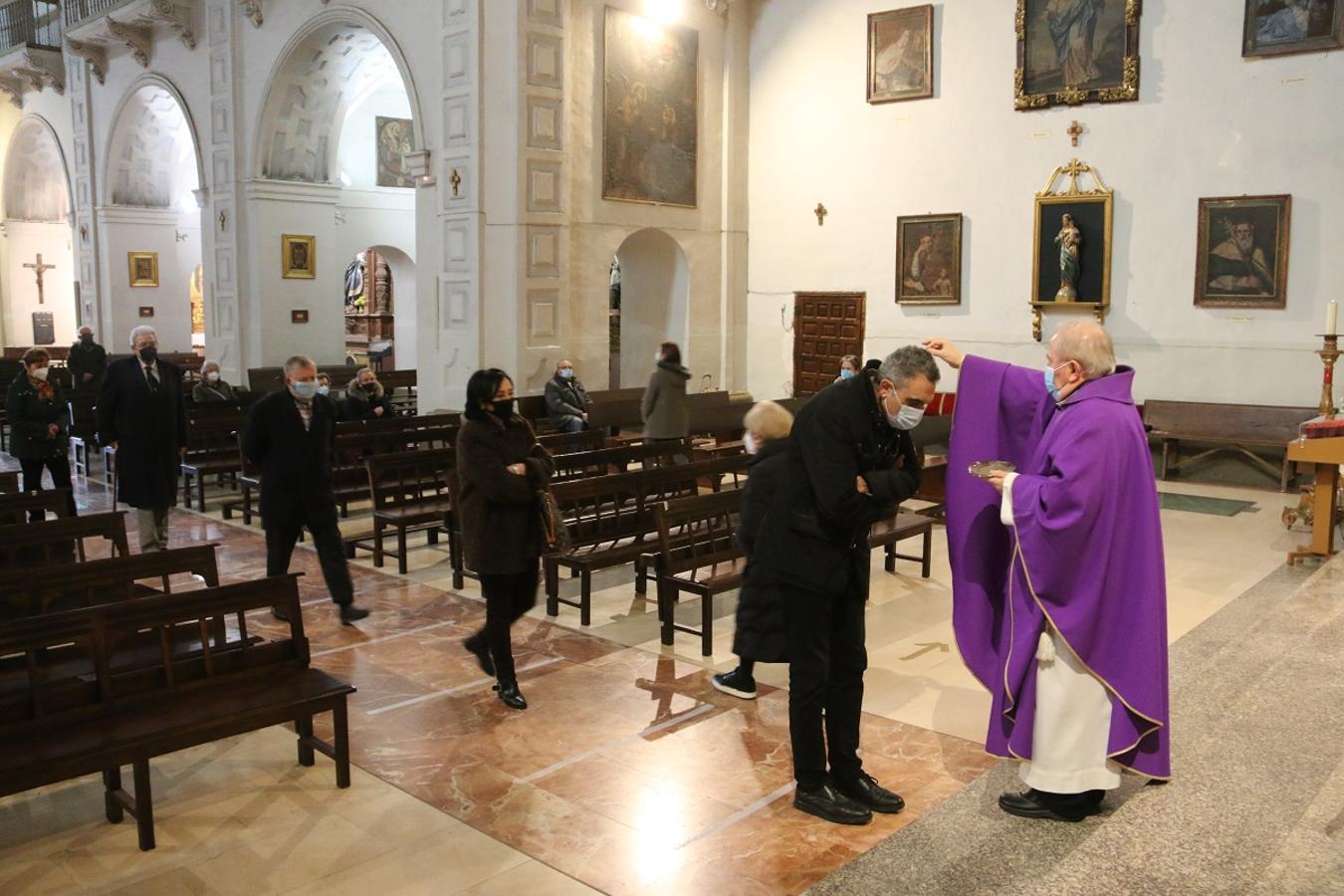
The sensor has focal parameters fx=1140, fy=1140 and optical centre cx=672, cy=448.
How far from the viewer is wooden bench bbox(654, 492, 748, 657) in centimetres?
668

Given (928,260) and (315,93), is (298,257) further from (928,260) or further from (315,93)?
(928,260)

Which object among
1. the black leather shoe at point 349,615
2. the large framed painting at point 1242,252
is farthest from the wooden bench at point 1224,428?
the black leather shoe at point 349,615

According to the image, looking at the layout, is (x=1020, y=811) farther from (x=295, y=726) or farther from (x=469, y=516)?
(x=295, y=726)

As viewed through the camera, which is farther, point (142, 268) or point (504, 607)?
point (142, 268)

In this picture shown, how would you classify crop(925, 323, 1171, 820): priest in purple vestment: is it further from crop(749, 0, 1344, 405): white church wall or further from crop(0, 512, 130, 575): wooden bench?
crop(749, 0, 1344, 405): white church wall

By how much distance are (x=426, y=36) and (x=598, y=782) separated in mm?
12463

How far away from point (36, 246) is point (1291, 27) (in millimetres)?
26741

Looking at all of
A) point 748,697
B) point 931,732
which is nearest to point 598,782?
point 748,697

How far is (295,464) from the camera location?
689cm

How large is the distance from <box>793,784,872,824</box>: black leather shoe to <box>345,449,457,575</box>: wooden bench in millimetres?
4362

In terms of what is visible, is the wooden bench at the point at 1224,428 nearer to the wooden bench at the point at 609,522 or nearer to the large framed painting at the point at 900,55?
the large framed painting at the point at 900,55

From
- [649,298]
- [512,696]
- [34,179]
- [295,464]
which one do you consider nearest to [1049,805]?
[512,696]

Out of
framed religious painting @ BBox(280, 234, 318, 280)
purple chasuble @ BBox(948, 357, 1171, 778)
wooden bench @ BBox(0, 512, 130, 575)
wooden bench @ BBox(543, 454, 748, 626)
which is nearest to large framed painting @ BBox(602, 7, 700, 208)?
framed religious painting @ BBox(280, 234, 318, 280)

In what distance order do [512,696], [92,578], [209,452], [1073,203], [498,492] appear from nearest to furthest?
1. [92,578]
2. [498,492]
3. [512,696]
4. [209,452]
5. [1073,203]
